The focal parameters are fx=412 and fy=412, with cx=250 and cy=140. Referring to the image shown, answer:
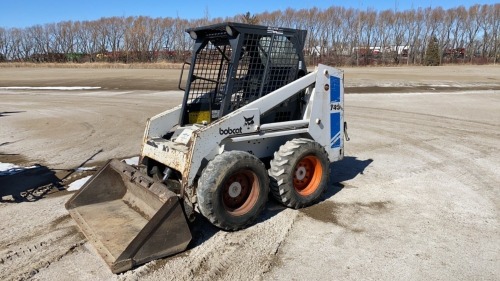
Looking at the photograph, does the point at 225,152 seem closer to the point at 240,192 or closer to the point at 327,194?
the point at 240,192

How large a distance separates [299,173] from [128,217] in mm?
2090

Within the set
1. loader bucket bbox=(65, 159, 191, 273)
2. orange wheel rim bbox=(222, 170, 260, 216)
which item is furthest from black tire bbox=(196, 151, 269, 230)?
loader bucket bbox=(65, 159, 191, 273)

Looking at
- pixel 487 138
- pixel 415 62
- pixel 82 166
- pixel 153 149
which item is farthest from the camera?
pixel 415 62

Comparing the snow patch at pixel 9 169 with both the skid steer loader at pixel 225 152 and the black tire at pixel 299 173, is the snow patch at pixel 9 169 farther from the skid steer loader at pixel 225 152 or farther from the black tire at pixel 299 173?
the black tire at pixel 299 173

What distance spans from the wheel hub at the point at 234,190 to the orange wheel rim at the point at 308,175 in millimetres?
907

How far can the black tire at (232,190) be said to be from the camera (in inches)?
162

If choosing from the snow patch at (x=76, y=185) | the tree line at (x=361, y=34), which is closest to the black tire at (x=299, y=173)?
the snow patch at (x=76, y=185)

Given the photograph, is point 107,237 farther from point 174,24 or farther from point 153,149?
point 174,24

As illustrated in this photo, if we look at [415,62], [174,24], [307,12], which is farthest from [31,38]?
[415,62]

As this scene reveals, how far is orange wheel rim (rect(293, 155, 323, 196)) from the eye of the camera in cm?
514

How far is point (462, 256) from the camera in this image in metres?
3.96

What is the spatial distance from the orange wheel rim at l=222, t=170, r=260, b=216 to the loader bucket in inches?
24.5

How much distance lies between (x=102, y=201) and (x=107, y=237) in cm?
95

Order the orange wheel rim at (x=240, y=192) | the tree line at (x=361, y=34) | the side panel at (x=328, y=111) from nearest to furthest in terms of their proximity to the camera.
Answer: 1. the orange wheel rim at (x=240, y=192)
2. the side panel at (x=328, y=111)
3. the tree line at (x=361, y=34)
